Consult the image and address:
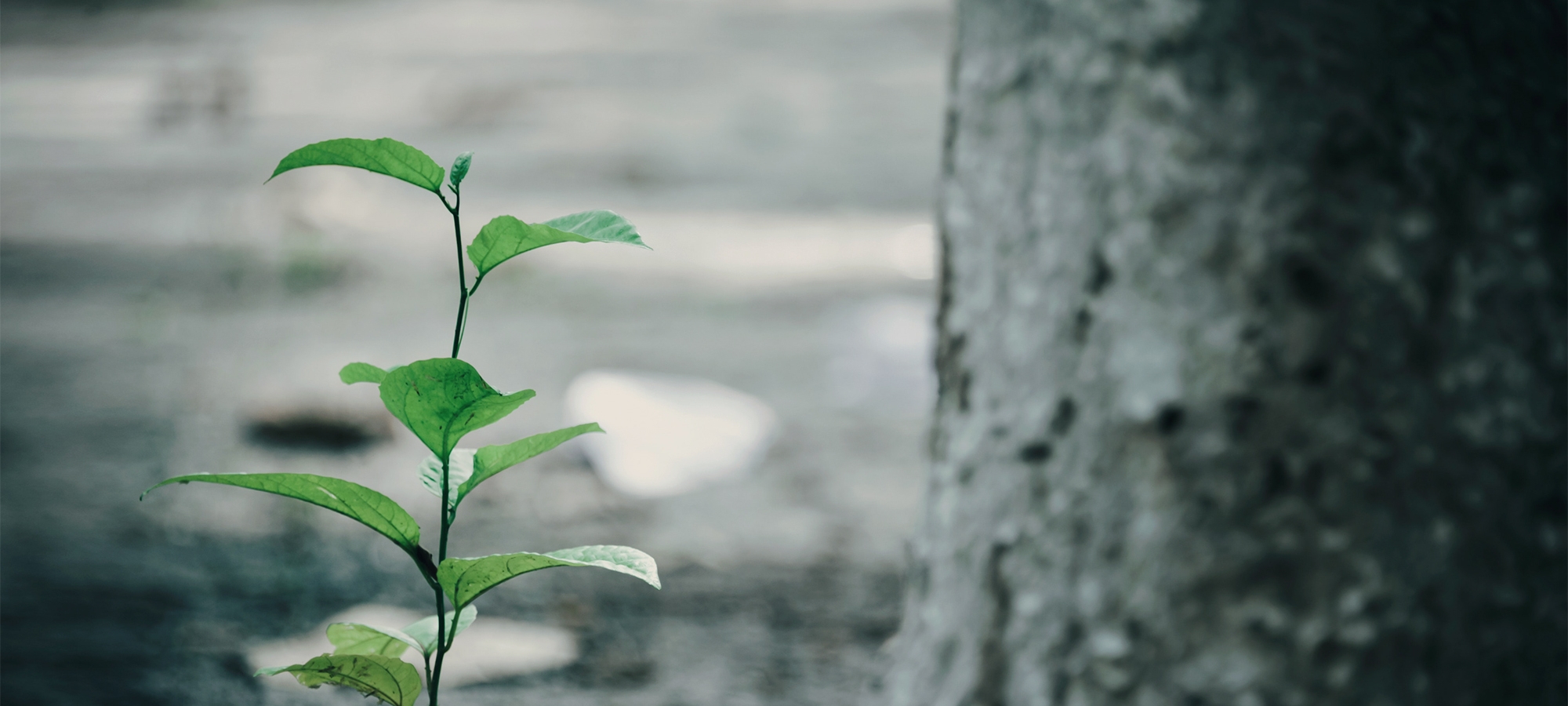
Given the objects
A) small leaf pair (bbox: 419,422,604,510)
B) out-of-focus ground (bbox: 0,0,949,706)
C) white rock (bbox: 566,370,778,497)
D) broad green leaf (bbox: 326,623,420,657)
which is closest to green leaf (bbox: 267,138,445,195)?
small leaf pair (bbox: 419,422,604,510)

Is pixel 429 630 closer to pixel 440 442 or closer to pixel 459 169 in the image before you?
pixel 440 442

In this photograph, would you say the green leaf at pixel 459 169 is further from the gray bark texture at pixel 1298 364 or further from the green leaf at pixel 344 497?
the gray bark texture at pixel 1298 364

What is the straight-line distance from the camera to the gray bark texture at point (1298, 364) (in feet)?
1.57

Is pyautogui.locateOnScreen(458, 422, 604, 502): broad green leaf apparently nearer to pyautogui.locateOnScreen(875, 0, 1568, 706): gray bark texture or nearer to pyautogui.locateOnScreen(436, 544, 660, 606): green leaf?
pyautogui.locateOnScreen(436, 544, 660, 606): green leaf

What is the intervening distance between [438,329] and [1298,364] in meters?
2.07

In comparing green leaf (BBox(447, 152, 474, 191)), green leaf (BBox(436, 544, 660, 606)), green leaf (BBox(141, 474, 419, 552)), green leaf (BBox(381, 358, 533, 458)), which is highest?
green leaf (BBox(447, 152, 474, 191))

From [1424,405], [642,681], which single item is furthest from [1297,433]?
[642,681]

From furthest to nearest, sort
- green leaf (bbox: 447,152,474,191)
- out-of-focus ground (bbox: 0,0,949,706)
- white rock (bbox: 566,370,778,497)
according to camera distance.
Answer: white rock (bbox: 566,370,778,497) → out-of-focus ground (bbox: 0,0,949,706) → green leaf (bbox: 447,152,474,191)

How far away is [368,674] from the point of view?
0.55m

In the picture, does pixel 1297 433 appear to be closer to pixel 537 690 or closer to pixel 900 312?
pixel 537 690

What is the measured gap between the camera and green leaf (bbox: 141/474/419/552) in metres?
0.48

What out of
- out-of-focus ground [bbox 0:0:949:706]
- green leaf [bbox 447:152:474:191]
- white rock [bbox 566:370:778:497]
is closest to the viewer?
green leaf [bbox 447:152:474:191]

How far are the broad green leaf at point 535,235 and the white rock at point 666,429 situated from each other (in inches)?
47.3

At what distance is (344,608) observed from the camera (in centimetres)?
127
